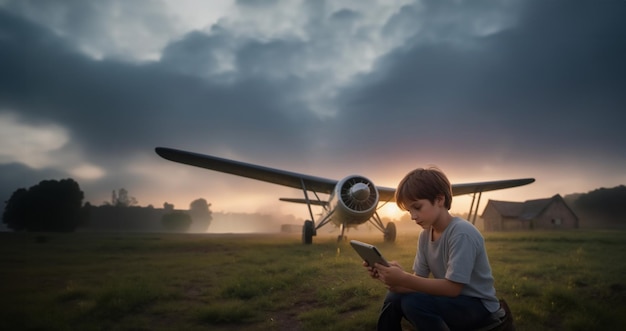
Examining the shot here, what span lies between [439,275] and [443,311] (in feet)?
1.14

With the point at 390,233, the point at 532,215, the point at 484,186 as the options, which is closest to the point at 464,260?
the point at 390,233

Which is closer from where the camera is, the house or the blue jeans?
the blue jeans

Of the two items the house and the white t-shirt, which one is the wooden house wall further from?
the white t-shirt

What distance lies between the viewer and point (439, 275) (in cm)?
236

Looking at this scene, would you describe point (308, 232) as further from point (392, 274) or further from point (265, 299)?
point (392, 274)

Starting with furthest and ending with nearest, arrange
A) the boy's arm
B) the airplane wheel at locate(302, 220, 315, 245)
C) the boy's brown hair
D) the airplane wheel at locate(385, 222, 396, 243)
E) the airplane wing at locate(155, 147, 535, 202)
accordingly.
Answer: the airplane wheel at locate(385, 222, 396, 243)
the airplane wheel at locate(302, 220, 315, 245)
the airplane wing at locate(155, 147, 535, 202)
the boy's brown hair
the boy's arm

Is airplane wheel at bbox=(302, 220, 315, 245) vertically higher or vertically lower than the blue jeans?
lower

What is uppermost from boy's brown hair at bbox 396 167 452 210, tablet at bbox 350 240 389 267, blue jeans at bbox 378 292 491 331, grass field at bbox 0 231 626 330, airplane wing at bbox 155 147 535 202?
airplane wing at bbox 155 147 535 202

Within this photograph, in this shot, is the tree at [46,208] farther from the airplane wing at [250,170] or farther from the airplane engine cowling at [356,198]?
the airplane engine cowling at [356,198]

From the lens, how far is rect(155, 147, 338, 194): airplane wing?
11.3m

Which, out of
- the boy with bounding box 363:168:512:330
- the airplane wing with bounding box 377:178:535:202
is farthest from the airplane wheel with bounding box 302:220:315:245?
the boy with bounding box 363:168:512:330

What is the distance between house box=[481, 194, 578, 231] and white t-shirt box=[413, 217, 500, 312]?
38997 mm

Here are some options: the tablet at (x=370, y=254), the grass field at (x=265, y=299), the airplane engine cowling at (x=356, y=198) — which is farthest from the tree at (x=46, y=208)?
the tablet at (x=370, y=254)

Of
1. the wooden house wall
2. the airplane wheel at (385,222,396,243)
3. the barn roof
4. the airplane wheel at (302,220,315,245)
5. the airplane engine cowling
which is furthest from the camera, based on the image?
the barn roof
